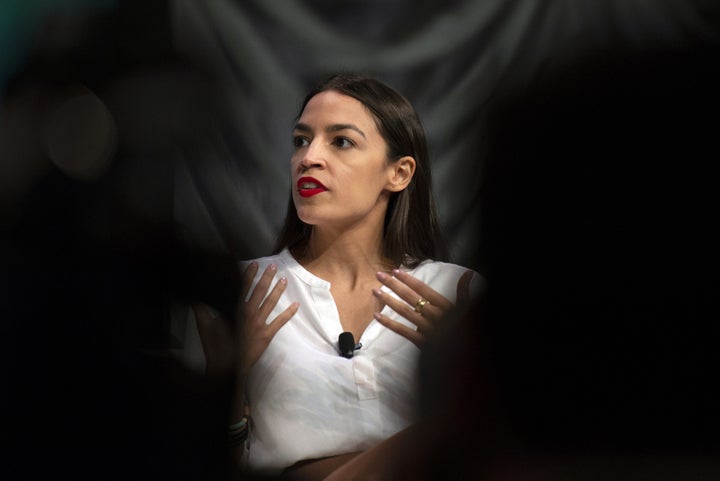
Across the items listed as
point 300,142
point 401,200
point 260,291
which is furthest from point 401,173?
point 260,291

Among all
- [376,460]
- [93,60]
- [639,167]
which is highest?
[93,60]

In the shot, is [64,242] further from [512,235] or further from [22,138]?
[512,235]

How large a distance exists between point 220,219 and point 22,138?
28cm

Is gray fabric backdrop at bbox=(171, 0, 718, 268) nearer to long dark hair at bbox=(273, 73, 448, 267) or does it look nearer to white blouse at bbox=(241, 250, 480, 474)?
long dark hair at bbox=(273, 73, 448, 267)

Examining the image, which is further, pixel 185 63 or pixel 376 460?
pixel 185 63

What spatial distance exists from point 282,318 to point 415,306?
0.17 metres

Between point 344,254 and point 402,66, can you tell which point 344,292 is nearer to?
point 344,254

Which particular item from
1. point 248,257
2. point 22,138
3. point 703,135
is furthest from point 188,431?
point 703,135

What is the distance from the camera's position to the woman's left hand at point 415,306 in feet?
2.76

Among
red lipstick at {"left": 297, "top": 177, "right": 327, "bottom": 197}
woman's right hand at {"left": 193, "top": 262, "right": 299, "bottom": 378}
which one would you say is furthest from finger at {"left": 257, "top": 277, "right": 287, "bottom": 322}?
red lipstick at {"left": 297, "top": 177, "right": 327, "bottom": 197}

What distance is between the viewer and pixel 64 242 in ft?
2.97

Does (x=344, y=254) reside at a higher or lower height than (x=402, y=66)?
lower

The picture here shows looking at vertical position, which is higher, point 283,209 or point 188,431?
point 283,209

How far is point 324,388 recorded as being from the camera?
84cm
